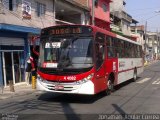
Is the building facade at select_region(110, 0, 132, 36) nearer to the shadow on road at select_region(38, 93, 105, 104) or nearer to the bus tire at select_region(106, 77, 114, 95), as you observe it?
the bus tire at select_region(106, 77, 114, 95)

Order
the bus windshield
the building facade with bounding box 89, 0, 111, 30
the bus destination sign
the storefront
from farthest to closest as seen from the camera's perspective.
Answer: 1. the building facade with bounding box 89, 0, 111, 30
2. the storefront
3. the bus destination sign
4. the bus windshield

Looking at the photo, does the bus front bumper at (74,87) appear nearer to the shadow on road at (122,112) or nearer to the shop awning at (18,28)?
the shadow on road at (122,112)

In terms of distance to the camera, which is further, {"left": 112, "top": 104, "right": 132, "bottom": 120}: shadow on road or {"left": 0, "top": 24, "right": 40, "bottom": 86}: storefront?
{"left": 0, "top": 24, "right": 40, "bottom": 86}: storefront

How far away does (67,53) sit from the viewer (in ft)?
43.8

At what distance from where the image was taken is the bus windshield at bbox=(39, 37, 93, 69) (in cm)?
1320

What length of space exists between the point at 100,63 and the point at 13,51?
8371mm

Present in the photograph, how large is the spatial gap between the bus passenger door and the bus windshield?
49cm

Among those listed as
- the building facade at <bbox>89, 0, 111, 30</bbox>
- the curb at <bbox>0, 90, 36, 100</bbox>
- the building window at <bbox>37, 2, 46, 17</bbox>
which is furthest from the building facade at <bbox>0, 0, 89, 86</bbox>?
the building facade at <bbox>89, 0, 111, 30</bbox>

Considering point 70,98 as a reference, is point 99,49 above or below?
above

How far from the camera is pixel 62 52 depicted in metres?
13.4

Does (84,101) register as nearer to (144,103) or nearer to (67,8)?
(144,103)

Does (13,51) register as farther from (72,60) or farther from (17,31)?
(72,60)

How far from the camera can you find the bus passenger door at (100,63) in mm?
13695

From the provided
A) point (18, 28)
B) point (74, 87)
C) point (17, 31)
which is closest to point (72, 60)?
point (74, 87)
